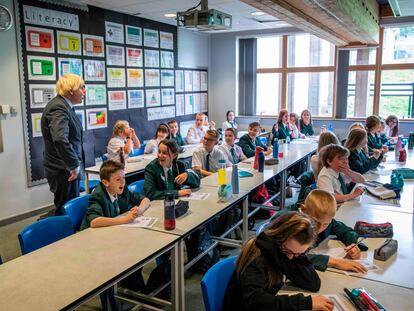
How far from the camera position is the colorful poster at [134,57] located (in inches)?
249

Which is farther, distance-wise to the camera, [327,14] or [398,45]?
[398,45]

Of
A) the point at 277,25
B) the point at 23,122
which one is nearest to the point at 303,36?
the point at 277,25

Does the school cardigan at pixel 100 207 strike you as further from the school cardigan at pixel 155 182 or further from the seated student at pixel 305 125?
the seated student at pixel 305 125

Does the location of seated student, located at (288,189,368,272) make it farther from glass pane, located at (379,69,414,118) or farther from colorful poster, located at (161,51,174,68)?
glass pane, located at (379,69,414,118)

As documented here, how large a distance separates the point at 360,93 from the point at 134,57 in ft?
14.6

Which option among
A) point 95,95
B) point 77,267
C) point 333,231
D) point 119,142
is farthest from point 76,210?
point 95,95

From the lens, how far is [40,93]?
491 centimetres

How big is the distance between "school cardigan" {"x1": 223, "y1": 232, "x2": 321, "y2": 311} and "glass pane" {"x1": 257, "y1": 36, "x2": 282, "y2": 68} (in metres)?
7.27

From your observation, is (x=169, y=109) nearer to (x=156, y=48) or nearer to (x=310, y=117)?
(x=156, y=48)

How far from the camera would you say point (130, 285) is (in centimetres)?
272

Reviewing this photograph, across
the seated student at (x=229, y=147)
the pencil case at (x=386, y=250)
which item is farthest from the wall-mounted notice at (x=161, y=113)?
the pencil case at (x=386, y=250)

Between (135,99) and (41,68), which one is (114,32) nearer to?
(135,99)

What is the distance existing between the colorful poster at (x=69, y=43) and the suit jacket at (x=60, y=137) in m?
1.96

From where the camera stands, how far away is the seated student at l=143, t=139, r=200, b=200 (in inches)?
121
